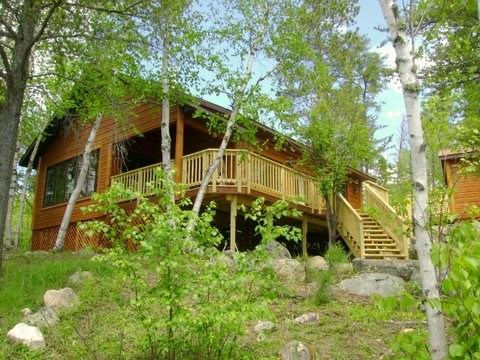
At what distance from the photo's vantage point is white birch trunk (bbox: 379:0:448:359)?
296 cm

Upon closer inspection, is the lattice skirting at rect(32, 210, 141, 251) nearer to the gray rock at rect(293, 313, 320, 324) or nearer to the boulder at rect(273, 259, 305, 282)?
the boulder at rect(273, 259, 305, 282)

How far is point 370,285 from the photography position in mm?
8547

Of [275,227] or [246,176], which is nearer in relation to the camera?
[275,227]

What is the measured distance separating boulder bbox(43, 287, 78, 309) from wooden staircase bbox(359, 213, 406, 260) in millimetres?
7800

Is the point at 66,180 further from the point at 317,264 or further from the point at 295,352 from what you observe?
the point at 295,352

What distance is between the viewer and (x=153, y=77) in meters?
11.8

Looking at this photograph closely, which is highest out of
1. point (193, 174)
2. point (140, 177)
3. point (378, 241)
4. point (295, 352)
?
point (140, 177)

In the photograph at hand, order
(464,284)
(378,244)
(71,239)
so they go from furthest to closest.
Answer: (71,239) < (378,244) < (464,284)

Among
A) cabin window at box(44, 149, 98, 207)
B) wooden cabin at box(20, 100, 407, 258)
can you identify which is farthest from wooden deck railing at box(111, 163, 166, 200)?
cabin window at box(44, 149, 98, 207)

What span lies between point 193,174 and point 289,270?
4.26 metres

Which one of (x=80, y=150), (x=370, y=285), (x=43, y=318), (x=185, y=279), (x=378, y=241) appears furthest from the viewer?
(x=80, y=150)

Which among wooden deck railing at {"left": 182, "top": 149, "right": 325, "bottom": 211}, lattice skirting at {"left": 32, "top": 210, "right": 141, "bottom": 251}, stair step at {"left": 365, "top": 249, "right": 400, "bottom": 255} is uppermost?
wooden deck railing at {"left": 182, "top": 149, "right": 325, "bottom": 211}

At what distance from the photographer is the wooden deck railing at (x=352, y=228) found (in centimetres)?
1319

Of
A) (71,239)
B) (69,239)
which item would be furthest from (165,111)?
(69,239)
